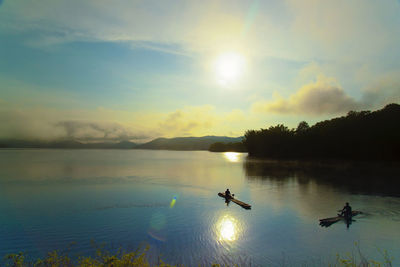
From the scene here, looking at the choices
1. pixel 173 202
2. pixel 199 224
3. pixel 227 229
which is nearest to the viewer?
pixel 227 229

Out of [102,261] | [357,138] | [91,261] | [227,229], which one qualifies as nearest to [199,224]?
[227,229]

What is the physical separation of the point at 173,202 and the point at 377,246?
82.0 feet

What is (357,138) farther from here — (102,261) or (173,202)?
(102,261)

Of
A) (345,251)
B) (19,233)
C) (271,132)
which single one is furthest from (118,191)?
(271,132)

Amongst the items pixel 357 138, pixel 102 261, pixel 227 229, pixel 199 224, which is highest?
pixel 357 138

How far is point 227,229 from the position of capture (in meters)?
Answer: 25.8

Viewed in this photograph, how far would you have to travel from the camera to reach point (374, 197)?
41.5m

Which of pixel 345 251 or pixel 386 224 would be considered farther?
pixel 386 224

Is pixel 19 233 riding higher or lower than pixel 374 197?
lower

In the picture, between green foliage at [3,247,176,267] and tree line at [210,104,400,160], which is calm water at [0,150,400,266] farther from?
tree line at [210,104,400,160]

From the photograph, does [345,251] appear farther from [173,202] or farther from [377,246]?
[173,202]

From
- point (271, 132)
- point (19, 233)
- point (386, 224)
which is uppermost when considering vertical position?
point (271, 132)

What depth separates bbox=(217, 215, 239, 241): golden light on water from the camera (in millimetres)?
23416

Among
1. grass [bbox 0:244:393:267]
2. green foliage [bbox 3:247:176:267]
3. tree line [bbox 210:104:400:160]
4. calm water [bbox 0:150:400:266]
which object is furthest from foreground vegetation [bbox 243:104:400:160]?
green foliage [bbox 3:247:176:267]
